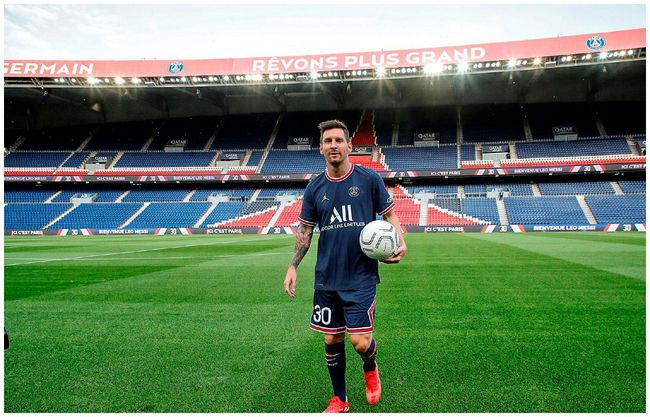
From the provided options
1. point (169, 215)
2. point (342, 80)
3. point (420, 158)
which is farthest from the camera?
point (420, 158)

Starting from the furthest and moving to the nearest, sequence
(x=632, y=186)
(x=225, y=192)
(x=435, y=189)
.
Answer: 1. (x=225, y=192)
2. (x=435, y=189)
3. (x=632, y=186)

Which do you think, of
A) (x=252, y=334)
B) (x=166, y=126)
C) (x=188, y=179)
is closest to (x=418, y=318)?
(x=252, y=334)

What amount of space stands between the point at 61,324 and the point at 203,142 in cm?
→ 3923

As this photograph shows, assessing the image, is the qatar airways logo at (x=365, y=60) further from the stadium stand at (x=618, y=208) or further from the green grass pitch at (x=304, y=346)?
the green grass pitch at (x=304, y=346)

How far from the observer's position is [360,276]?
3.02 metres

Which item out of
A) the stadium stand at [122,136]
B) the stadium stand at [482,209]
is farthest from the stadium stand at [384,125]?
the stadium stand at [122,136]

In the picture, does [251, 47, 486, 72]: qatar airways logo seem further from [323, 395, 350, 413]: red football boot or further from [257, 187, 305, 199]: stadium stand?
[323, 395, 350, 413]: red football boot

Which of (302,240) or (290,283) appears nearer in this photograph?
(290,283)

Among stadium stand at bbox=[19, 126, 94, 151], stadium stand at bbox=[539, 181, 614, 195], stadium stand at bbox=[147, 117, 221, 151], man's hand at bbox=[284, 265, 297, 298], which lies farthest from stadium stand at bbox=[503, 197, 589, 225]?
stadium stand at bbox=[19, 126, 94, 151]

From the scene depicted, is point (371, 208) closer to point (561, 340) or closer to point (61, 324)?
point (561, 340)

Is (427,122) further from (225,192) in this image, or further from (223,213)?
(223,213)

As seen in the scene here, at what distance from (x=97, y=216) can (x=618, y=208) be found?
4013 cm

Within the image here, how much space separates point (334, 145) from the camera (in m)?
2.99

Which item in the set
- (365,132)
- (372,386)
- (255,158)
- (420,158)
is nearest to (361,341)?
(372,386)
